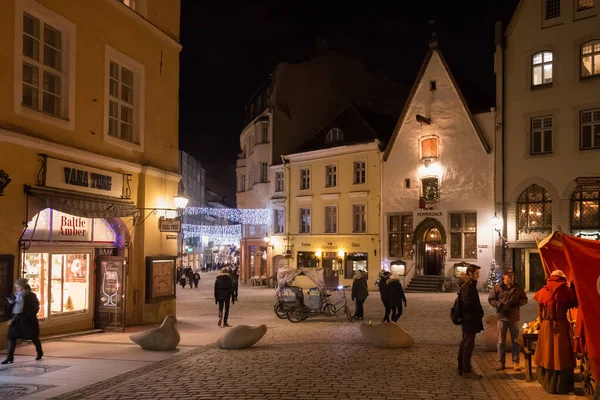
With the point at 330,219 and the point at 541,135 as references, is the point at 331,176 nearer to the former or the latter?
the point at 330,219

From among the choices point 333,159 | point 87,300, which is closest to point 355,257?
point 333,159

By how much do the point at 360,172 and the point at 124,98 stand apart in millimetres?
23902

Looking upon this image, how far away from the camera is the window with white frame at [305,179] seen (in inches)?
1722

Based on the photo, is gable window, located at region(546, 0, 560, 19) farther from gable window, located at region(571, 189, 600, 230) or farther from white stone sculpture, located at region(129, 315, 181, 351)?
white stone sculpture, located at region(129, 315, 181, 351)

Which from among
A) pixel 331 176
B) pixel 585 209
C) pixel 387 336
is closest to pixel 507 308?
pixel 387 336

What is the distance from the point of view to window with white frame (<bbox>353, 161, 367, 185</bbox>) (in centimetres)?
4038

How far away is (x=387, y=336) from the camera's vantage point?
14469 millimetres

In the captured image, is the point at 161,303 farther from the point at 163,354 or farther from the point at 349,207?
the point at 349,207

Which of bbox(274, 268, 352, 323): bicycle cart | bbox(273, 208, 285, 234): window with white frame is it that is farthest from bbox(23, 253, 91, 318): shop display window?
bbox(273, 208, 285, 234): window with white frame

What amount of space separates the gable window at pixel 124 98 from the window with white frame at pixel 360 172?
23.1m

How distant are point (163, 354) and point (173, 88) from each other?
32.5 ft

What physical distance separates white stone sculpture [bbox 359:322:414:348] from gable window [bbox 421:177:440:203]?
22.8m

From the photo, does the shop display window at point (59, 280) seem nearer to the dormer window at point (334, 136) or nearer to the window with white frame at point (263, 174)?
the dormer window at point (334, 136)

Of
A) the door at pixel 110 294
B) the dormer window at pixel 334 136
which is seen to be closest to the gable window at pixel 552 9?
the dormer window at pixel 334 136
